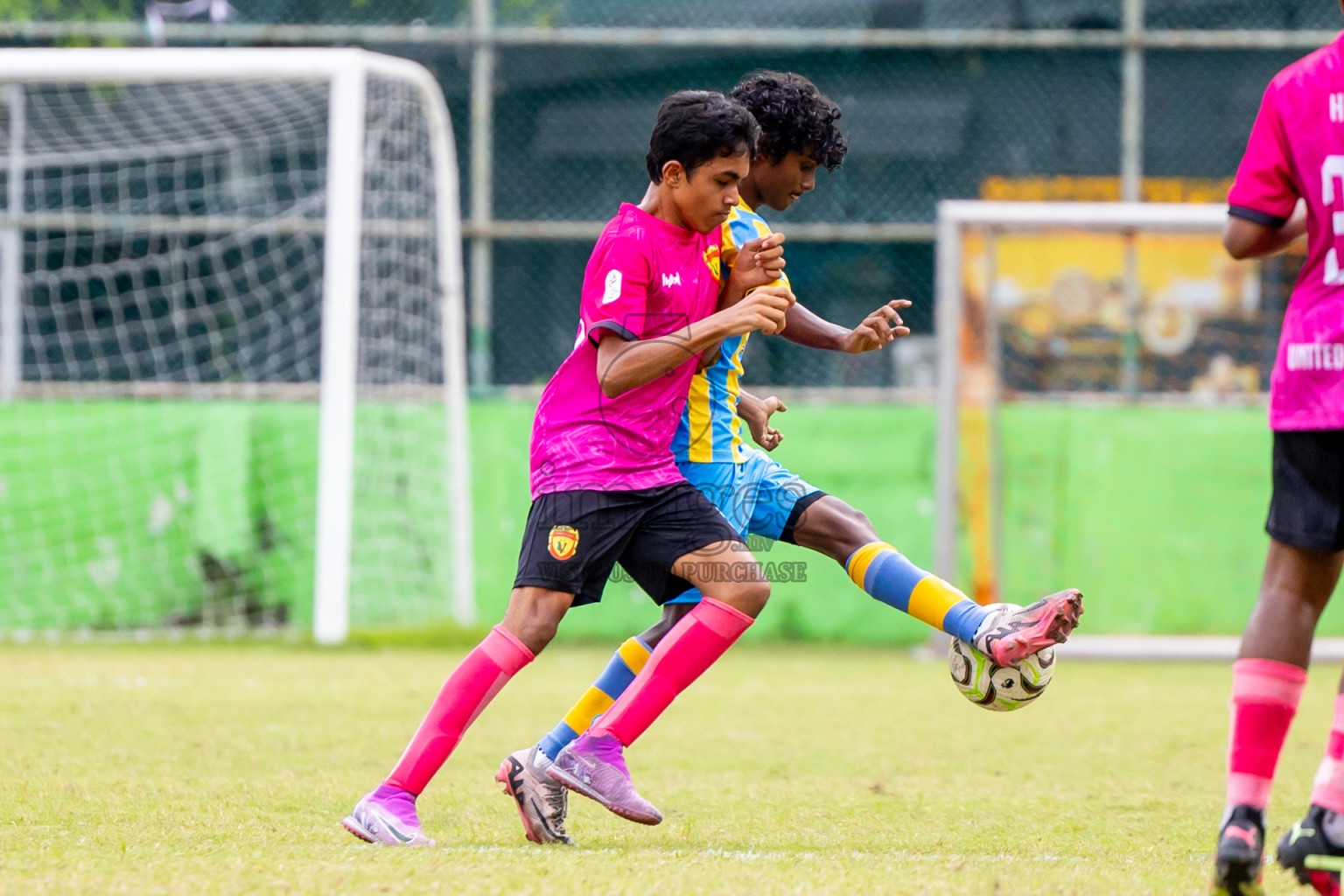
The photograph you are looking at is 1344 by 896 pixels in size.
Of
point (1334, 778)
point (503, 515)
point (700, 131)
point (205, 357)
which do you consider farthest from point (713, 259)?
point (205, 357)

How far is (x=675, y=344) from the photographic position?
3350 millimetres

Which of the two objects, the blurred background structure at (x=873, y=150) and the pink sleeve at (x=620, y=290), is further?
the blurred background structure at (x=873, y=150)

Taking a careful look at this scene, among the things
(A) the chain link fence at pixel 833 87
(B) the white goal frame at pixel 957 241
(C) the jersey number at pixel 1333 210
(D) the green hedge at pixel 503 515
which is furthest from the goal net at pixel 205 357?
(C) the jersey number at pixel 1333 210

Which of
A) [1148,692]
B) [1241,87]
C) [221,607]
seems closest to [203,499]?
[221,607]

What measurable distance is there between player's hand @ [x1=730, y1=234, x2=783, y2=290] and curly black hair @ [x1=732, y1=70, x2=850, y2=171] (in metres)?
0.39

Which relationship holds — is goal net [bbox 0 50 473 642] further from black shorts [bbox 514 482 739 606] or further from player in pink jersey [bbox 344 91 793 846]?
black shorts [bbox 514 482 739 606]

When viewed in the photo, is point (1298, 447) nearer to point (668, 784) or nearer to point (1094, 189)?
point (668, 784)

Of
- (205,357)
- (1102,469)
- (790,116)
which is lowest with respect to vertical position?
(1102,469)

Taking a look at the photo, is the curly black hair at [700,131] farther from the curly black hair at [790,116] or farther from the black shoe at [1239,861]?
the black shoe at [1239,861]

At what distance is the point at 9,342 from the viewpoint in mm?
9648

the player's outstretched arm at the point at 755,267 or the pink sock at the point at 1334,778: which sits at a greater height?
the player's outstretched arm at the point at 755,267

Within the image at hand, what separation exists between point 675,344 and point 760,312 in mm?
193

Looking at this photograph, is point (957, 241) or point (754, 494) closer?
point (754, 494)

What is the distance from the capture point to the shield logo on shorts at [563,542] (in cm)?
348
